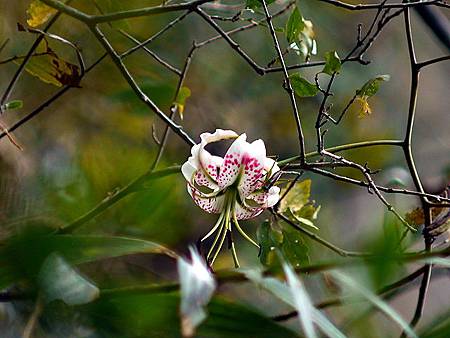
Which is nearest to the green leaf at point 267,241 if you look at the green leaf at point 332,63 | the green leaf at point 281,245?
the green leaf at point 281,245

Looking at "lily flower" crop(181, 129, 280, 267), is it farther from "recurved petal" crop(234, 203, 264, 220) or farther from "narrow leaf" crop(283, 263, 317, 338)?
"narrow leaf" crop(283, 263, 317, 338)

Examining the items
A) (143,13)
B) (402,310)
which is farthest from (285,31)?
(402,310)

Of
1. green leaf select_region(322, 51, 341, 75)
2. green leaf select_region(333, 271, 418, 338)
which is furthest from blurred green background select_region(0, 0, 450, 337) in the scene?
green leaf select_region(322, 51, 341, 75)

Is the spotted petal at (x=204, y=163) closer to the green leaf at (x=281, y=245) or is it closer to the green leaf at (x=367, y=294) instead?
the green leaf at (x=281, y=245)

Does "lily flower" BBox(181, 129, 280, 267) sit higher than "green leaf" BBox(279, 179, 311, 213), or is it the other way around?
"lily flower" BBox(181, 129, 280, 267)

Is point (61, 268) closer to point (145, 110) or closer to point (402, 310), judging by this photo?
point (145, 110)

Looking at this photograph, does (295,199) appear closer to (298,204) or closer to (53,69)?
(298,204)
